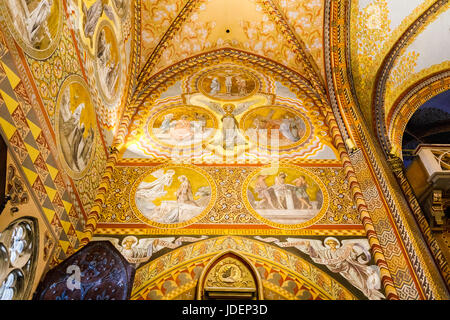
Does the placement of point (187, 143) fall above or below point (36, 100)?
above

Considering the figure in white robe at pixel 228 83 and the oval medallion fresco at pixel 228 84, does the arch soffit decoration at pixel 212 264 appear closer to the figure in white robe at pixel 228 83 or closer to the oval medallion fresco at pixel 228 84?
the oval medallion fresco at pixel 228 84

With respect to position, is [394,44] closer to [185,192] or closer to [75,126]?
[185,192]

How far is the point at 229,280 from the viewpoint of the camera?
A: 5035 millimetres

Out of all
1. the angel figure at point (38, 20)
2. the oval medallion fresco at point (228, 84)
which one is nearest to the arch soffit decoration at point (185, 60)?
the oval medallion fresco at point (228, 84)

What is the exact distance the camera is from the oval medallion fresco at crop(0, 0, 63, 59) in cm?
417

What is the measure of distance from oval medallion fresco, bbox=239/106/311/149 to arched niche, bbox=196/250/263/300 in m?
2.67

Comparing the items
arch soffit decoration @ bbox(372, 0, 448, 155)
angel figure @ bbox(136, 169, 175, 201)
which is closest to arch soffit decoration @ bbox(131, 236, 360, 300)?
angel figure @ bbox(136, 169, 175, 201)

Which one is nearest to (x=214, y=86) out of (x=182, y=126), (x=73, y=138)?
(x=182, y=126)

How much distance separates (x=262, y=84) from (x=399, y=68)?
2931 millimetres

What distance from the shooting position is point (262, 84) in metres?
8.99

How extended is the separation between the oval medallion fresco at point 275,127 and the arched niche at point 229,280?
2675 millimetres

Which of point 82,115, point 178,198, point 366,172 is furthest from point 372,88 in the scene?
point 82,115

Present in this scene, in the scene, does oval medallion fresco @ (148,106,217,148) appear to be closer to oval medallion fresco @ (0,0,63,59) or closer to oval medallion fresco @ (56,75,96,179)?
oval medallion fresco @ (56,75,96,179)
